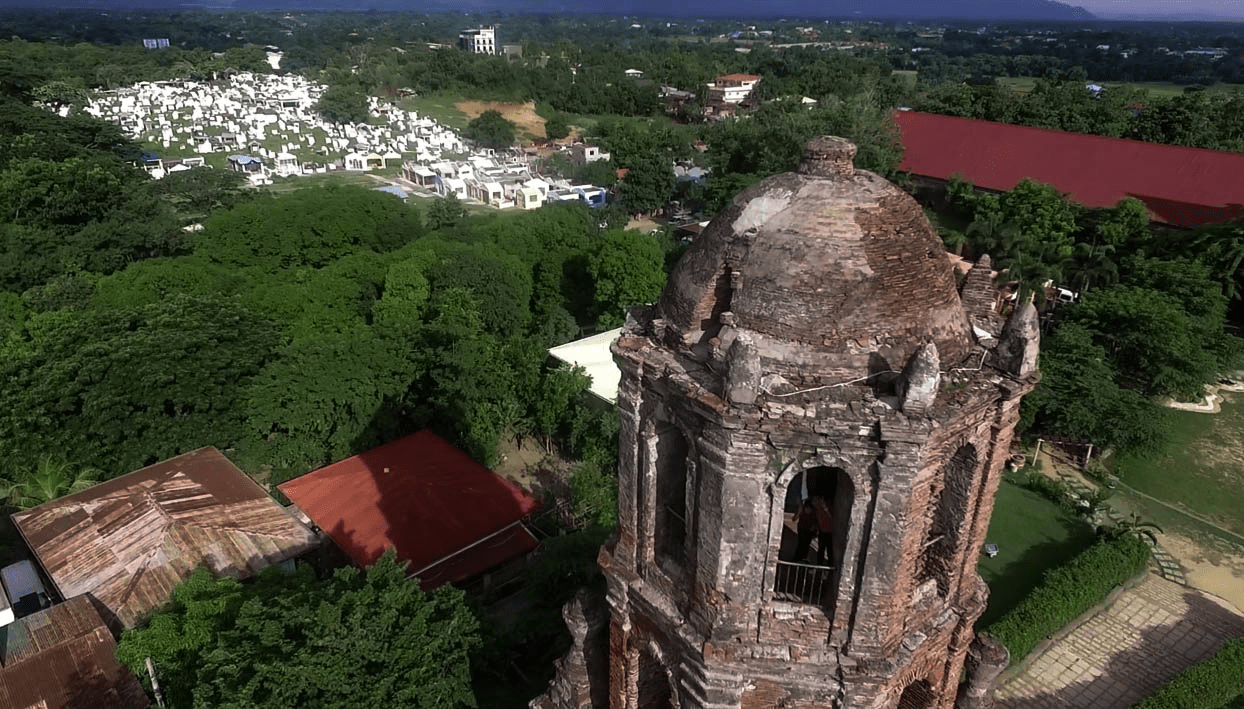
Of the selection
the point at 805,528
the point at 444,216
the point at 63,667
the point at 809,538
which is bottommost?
the point at 63,667

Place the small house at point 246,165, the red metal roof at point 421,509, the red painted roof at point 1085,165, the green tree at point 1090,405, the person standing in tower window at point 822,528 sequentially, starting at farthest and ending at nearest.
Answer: the small house at point 246,165, the red painted roof at point 1085,165, the green tree at point 1090,405, the red metal roof at point 421,509, the person standing in tower window at point 822,528

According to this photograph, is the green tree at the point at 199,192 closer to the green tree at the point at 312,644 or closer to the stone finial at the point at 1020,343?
the green tree at the point at 312,644

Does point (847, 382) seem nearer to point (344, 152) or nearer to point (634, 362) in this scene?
point (634, 362)

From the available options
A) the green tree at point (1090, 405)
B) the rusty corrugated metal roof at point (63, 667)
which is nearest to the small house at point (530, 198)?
the green tree at point (1090, 405)

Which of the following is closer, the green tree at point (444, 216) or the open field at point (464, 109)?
the green tree at point (444, 216)

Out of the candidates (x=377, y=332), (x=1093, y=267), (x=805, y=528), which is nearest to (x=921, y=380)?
(x=805, y=528)

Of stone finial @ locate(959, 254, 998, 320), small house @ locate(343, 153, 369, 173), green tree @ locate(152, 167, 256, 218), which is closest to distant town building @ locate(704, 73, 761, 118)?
small house @ locate(343, 153, 369, 173)

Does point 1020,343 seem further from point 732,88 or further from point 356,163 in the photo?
point 732,88
